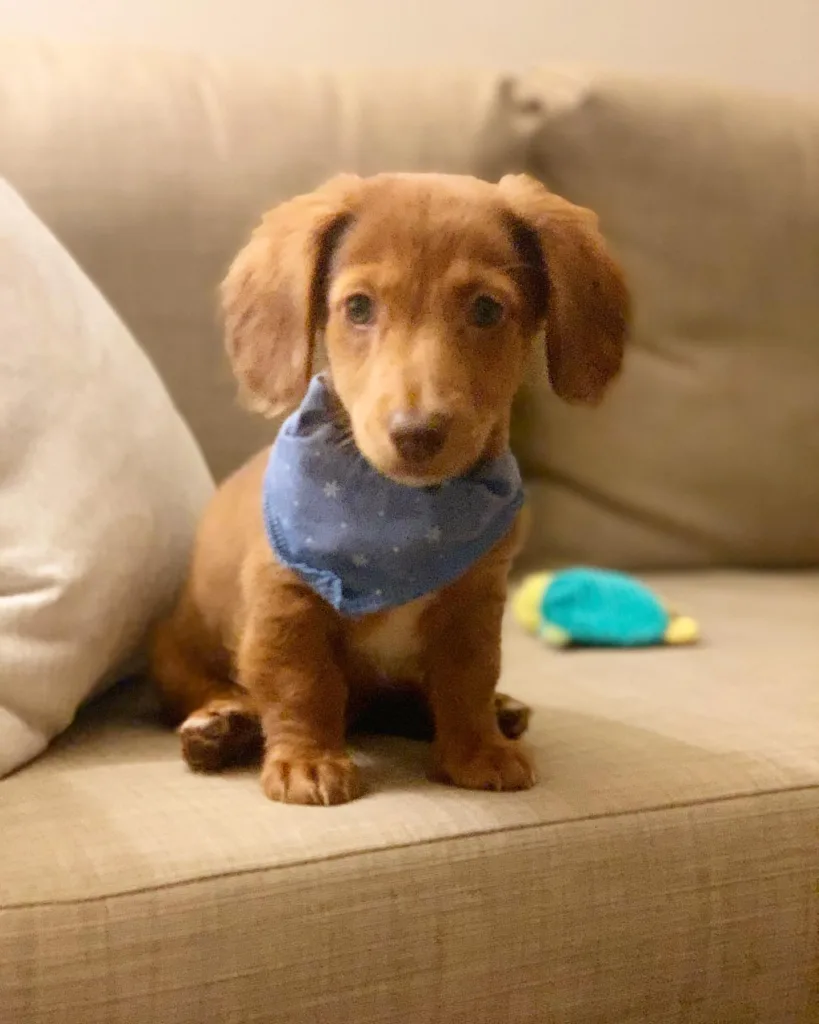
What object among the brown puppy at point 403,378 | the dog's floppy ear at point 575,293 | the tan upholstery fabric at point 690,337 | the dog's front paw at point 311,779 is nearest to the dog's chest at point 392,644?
the brown puppy at point 403,378

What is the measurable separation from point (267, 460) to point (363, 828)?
1.42 ft

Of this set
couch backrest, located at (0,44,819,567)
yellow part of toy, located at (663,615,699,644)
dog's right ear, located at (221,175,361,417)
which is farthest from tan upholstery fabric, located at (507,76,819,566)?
dog's right ear, located at (221,175,361,417)

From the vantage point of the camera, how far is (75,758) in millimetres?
1075

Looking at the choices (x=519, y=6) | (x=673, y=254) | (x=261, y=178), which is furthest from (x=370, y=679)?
(x=519, y=6)

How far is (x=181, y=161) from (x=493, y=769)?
924mm

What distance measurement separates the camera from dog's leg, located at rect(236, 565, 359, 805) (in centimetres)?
102

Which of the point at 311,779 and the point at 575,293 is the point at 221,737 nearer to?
the point at 311,779

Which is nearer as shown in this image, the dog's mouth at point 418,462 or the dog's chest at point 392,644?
the dog's mouth at point 418,462

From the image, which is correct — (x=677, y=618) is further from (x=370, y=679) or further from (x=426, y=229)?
(x=426, y=229)

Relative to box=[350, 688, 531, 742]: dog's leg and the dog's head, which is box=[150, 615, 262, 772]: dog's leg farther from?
the dog's head

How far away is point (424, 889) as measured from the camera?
0.89 meters

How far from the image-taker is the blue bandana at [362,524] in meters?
1.03

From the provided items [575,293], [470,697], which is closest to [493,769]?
[470,697]

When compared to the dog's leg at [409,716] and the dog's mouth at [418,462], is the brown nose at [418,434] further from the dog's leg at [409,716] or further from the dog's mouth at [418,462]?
the dog's leg at [409,716]
